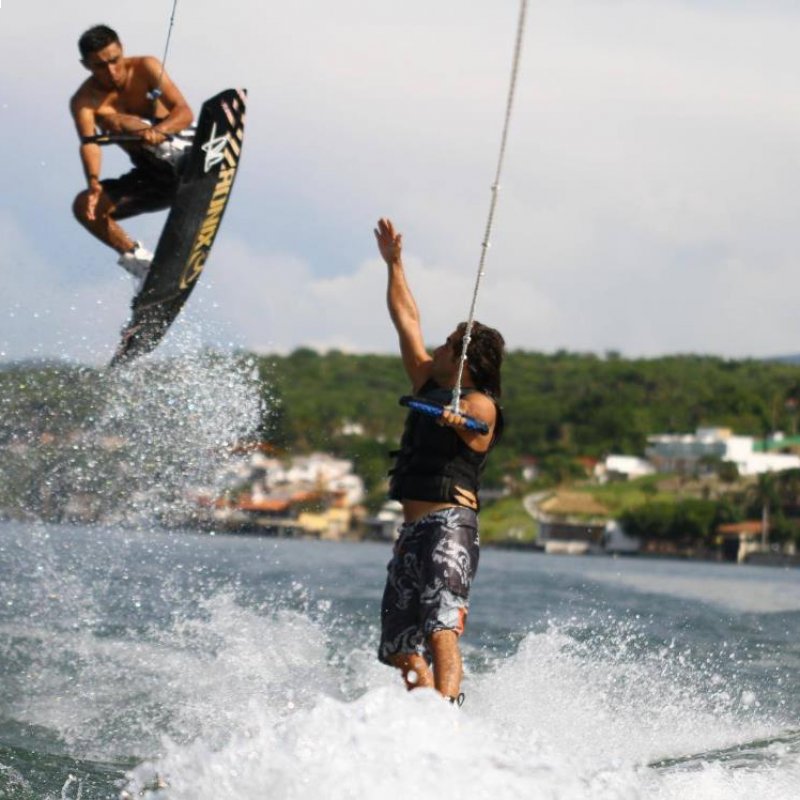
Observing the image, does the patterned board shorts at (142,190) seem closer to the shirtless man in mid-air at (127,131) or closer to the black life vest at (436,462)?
the shirtless man in mid-air at (127,131)

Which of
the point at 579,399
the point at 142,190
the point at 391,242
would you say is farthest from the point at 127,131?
the point at 579,399

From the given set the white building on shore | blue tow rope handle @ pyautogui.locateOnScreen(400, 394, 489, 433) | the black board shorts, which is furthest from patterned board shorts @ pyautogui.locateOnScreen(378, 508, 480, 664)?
the white building on shore

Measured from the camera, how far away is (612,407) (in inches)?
4016

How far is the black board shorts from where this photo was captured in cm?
1009

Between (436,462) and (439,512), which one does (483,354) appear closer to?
(436,462)

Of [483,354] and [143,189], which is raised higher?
[143,189]

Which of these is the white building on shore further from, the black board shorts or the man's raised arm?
the man's raised arm

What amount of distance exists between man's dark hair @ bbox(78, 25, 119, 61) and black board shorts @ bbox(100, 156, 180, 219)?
33.8 inches

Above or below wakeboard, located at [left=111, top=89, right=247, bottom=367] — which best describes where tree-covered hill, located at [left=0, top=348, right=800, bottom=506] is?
above

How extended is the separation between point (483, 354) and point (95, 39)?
12.0 feet

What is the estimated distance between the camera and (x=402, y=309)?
7.48 meters

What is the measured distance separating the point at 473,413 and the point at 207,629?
4.82 meters

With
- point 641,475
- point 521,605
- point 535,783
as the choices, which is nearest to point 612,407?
point 641,475

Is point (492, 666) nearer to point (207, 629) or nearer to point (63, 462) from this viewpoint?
point (207, 629)
